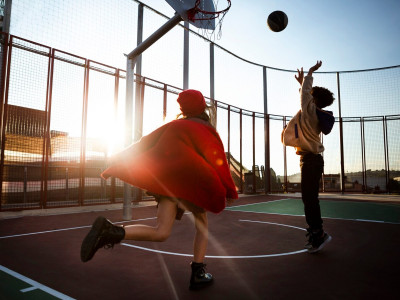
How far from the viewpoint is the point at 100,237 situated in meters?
1.81

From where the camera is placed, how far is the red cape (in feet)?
6.35

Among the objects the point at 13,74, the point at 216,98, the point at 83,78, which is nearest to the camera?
the point at 13,74

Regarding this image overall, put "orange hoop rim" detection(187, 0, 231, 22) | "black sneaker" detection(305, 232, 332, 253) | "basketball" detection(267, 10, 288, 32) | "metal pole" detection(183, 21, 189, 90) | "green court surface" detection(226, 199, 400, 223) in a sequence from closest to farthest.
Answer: "black sneaker" detection(305, 232, 332, 253), "orange hoop rim" detection(187, 0, 231, 22), "green court surface" detection(226, 199, 400, 223), "basketball" detection(267, 10, 288, 32), "metal pole" detection(183, 21, 189, 90)

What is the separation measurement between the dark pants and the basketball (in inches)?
157

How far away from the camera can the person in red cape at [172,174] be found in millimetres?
1919

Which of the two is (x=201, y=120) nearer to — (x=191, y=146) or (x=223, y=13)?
(x=191, y=146)

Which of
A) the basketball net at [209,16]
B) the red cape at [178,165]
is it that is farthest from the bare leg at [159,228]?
the basketball net at [209,16]

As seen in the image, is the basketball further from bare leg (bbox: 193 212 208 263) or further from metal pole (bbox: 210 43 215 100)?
bare leg (bbox: 193 212 208 263)

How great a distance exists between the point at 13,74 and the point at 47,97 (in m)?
0.76

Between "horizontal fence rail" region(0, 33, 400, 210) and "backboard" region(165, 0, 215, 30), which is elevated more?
"backboard" region(165, 0, 215, 30)

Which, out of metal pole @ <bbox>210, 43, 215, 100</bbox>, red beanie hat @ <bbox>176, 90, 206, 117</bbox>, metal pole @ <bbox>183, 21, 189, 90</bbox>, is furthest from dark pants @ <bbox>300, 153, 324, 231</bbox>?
metal pole @ <bbox>210, 43, 215, 100</bbox>

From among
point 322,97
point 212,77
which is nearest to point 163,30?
point 322,97

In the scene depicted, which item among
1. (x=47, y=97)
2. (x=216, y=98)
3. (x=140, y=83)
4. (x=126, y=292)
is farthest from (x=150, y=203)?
(x=126, y=292)

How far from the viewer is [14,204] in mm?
5879
